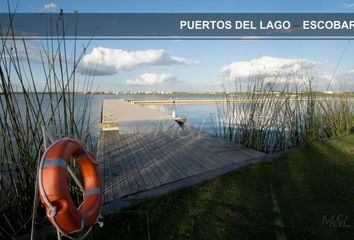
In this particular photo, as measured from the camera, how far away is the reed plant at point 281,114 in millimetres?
4895

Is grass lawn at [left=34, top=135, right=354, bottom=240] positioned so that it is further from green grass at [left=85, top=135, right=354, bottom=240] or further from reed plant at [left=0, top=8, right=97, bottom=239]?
reed plant at [left=0, top=8, right=97, bottom=239]

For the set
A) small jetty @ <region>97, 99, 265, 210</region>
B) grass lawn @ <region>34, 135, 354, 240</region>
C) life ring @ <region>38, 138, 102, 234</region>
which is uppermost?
life ring @ <region>38, 138, 102, 234</region>

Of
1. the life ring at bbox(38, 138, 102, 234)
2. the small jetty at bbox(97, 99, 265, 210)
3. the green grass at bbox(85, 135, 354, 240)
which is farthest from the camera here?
the small jetty at bbox(97, 99, 265, 210)

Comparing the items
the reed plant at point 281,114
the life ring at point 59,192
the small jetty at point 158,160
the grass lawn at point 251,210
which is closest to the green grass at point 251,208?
the grass lawn at point 251,210

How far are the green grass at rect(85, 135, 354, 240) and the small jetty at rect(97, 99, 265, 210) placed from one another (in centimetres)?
25

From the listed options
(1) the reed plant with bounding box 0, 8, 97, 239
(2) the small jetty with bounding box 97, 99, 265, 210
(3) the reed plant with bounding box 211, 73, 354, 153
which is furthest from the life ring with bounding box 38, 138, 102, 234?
(3) the reed plant with bounding box 211, 73, 354, 153

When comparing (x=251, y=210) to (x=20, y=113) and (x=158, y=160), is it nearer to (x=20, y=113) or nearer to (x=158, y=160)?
(x=158, y=160)

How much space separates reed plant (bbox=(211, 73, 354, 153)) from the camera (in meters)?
4.89

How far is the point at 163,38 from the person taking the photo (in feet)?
21.1

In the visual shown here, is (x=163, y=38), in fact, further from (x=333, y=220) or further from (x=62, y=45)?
(x=333, y=220)

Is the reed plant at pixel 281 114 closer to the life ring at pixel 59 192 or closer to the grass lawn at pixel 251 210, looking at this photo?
the grass lawn at pixel 251 210

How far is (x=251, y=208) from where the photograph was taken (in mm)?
2508

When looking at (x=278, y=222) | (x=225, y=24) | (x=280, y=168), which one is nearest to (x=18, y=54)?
(x=278, y=222)

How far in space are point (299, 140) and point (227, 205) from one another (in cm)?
310
